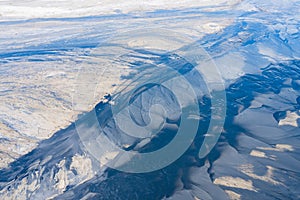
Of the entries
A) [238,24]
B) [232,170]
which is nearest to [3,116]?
[232,170]

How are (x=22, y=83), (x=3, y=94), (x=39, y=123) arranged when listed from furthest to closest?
(x=22, y=83) → (x=3, y=94) → (x=39, y=123)

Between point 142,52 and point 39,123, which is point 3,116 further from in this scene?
point 142,52

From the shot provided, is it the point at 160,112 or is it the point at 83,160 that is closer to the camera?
Result: the point at 83,160

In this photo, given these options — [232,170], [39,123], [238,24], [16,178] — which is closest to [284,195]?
[232,170]

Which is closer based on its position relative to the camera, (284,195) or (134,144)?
(284,195)

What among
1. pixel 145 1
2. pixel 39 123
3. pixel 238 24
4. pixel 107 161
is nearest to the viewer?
pixel 107 161

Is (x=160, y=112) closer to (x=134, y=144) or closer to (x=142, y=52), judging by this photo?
(x=134, y=144)
